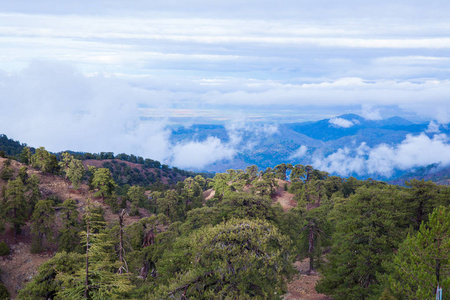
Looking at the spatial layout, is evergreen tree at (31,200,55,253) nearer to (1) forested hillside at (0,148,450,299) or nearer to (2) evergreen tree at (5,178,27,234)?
(1) forested hillside at (0,148,450,299)

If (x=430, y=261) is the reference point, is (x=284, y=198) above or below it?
below

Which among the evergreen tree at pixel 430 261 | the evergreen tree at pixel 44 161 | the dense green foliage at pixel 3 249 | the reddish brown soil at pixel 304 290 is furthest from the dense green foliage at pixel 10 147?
the evergreen tree at pixel 430 261

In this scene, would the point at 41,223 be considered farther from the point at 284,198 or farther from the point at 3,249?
the point at 284,198

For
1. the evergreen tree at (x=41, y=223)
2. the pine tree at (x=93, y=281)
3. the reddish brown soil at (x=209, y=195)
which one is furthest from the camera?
the reddish brown soil at (x=209, y=195)

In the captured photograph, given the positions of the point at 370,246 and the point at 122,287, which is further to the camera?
the point at 370,246

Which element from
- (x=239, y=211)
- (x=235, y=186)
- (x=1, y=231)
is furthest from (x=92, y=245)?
(x=235, y=186)

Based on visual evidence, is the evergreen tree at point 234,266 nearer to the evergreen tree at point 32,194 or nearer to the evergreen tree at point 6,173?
the evergreen tree at point 32,194

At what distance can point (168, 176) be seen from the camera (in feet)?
508

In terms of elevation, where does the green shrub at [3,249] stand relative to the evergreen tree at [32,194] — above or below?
below

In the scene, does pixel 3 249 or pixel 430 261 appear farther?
pixel 3 249

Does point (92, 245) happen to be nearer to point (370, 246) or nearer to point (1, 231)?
point (370, 246)

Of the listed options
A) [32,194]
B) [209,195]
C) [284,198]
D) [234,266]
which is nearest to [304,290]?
[234,266]

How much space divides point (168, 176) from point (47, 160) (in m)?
92.0

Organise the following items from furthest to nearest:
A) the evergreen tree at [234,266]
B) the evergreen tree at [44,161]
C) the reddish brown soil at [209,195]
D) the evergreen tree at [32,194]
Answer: the reddish brown soil at [209,195] → the evergreen tree at [44,161] → the evergreen tree at [32,194] → the evergreen tree at [234,266]
